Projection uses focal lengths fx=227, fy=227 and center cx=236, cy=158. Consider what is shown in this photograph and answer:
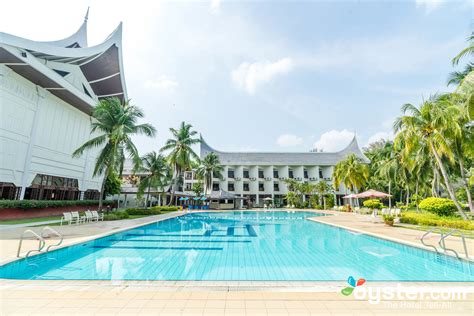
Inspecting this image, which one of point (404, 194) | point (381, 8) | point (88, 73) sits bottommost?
point (404, 194)

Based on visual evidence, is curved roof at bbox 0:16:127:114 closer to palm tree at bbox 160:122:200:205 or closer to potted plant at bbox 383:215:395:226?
palm tree at bbox 160:122:200:205

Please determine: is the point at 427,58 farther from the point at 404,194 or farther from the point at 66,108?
the point at 404,194

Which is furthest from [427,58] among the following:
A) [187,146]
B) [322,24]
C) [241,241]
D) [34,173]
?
[34,173]

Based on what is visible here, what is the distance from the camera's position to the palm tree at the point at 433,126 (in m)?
13.9

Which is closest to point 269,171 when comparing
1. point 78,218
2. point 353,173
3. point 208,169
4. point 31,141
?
point 208,169

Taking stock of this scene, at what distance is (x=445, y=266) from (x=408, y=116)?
12.2m

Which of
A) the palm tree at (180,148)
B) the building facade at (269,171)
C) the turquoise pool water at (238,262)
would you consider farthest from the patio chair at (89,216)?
the building facade at (269,171)

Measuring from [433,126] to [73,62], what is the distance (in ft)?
95.7

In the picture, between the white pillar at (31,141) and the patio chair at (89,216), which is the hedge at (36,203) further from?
the patio chair at (89,216)

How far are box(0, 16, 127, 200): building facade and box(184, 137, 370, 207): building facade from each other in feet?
79.2

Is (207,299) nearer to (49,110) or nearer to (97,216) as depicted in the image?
(97,216)

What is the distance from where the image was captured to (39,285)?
4219 millimetres

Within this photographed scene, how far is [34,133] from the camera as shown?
54.3 feet

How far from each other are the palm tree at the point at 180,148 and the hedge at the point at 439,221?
68.7ft
